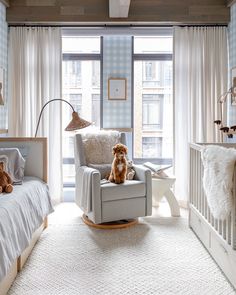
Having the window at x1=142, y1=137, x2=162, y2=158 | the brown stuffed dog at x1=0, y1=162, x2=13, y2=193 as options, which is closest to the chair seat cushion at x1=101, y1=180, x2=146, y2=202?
the brown stuffed dog at x1=0, y1=162, x2=13, y2=193

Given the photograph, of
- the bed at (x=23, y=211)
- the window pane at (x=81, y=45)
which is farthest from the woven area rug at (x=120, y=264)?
the window pane at (x=81, y=45)

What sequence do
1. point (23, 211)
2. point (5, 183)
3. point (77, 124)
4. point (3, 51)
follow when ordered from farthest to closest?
point (3, 51)
point (77, 124)
point (5, 183)
point (23, 211)

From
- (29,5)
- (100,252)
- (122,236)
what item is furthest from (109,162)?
(29,5)

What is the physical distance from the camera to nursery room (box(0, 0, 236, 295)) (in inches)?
120

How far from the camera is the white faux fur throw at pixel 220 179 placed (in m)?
1.93

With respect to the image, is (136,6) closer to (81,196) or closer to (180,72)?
(180,72)

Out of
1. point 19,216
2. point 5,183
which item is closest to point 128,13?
point 5,183

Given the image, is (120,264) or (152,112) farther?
(152,112)

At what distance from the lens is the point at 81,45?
4.36 metres

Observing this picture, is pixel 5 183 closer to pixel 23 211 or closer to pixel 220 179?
pixel 23 211

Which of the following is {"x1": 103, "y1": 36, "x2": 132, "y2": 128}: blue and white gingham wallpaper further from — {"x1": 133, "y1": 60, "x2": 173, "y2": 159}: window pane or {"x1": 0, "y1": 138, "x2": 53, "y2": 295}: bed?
{"x1": 0, "y1": 138, "x2": 53, "y2": 295}: bed

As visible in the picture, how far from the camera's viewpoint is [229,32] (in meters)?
4.04

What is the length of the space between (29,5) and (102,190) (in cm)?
266

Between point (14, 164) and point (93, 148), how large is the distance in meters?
1.03
